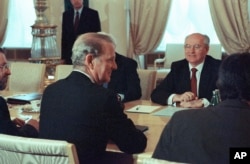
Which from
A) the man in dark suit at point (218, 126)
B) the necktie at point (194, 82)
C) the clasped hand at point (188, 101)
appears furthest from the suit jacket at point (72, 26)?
the man in dark suit at point (218, 126)

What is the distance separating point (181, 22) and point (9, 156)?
199 inches

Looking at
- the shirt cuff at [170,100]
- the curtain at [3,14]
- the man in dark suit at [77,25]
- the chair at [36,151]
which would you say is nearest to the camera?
the chair at [36,151]

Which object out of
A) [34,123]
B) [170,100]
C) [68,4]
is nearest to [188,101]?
[170,100]

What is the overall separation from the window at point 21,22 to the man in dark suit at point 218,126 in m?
5.76

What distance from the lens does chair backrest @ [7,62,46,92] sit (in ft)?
14.9

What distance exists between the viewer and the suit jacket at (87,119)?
212cm

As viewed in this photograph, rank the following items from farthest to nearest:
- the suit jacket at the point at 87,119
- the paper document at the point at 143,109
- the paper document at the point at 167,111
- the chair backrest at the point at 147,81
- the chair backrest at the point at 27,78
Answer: the chair backrest at the point at 27,78 → the chair backrest at the point at 147,81 → the paper document at the point at 143,109 → the paper document at the point at 167,111 → the suit jacket at the point at 87,119

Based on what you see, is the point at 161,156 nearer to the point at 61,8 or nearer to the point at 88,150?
the point at 88,150

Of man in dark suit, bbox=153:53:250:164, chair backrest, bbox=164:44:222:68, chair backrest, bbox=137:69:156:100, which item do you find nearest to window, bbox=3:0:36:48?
chair backrest, bbox=164:44:222:68

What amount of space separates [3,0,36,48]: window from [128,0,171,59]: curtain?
1.72m

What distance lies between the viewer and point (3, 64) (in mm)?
2994

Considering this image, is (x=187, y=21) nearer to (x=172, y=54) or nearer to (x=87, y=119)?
(x=172, y=54)

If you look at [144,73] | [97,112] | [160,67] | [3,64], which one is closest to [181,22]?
[160,67]

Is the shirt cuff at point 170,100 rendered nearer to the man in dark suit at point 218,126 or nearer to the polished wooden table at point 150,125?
the polished wooden table at point 150,125
